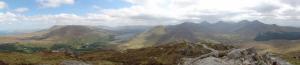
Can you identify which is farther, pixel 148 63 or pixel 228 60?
pixel 148 63

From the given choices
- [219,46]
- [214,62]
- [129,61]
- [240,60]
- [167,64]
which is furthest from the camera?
[219,46]

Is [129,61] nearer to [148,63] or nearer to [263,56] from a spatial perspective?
[148,63]

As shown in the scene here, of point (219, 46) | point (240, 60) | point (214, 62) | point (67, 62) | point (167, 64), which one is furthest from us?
point (219, 46)

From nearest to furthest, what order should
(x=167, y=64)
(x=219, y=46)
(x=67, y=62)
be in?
1. (x=67, y=62)
2. (x=167, y=64)
3. (x=219, y=46)

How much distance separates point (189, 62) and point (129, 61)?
30718 mm

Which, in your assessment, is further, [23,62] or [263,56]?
[263,56]

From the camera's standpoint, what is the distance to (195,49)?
87875mm

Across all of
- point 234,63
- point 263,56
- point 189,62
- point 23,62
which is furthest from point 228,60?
point 23,62

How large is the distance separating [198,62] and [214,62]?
281 cm

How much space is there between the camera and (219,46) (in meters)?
110

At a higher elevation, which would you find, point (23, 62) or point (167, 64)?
point (23, 62)

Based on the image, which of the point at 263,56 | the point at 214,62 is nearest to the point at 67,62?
the point at 214,62

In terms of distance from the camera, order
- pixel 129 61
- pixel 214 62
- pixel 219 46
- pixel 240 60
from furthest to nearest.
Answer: pixel 219 46, pixel 129 61, pixel 240 60, pixel 214 62

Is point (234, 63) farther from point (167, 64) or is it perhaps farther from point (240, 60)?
point (167, 64)
